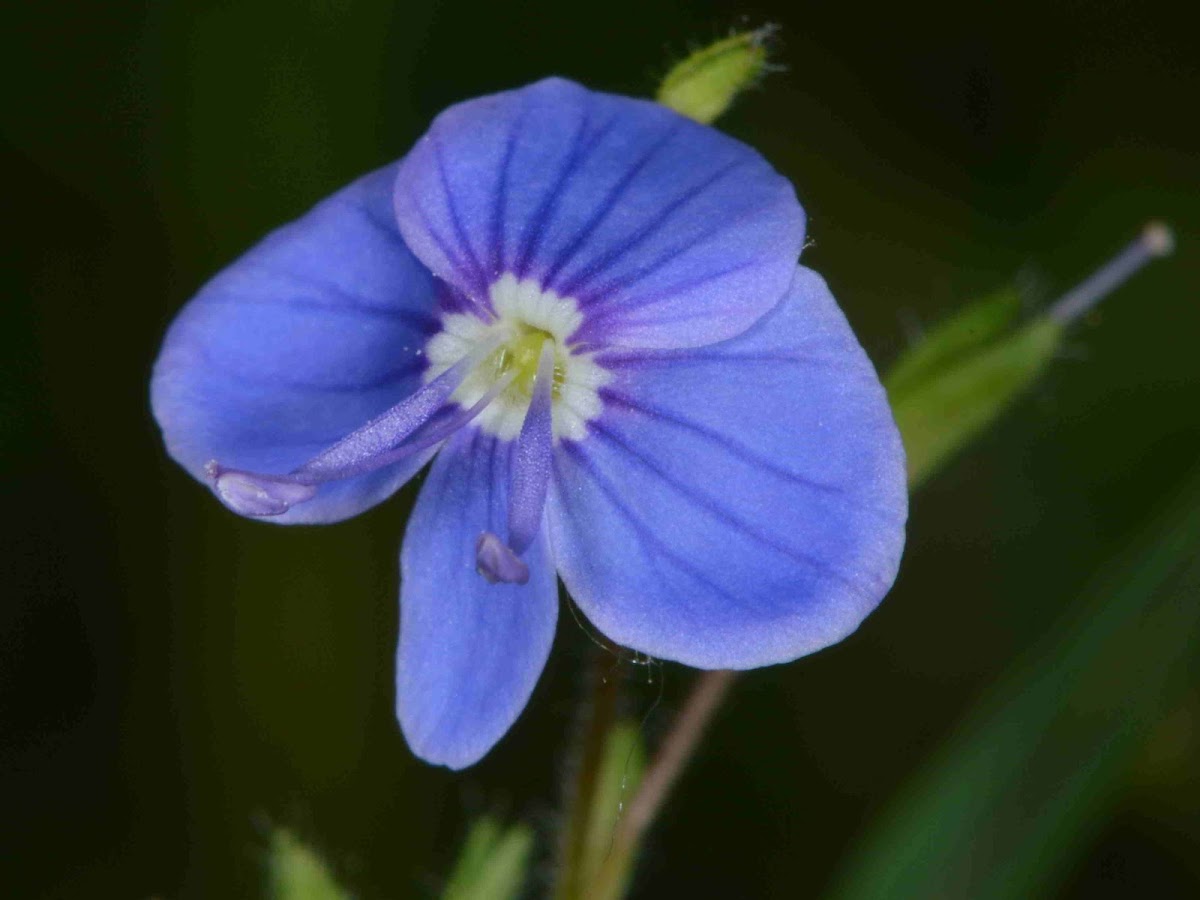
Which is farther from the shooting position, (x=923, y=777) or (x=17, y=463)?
(x=17, y=463)

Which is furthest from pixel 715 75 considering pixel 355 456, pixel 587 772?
pixel 587 772

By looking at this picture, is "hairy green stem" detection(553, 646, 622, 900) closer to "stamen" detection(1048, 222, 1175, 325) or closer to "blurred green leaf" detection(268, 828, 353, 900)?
"blurred green leaf" detection(268, 828, 353, 900)

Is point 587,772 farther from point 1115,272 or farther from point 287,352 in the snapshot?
point 1115,272

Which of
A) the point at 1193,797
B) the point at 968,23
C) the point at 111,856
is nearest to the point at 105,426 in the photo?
the point at 111,856

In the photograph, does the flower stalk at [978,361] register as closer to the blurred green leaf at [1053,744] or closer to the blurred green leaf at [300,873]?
the blurred green leaf at [300,873]

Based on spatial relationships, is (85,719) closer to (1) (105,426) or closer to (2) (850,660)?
(1) (105,426)

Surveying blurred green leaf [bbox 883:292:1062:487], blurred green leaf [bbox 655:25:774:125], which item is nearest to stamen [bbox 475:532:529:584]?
blurred green leaf [bbox 655:25:774:125]
